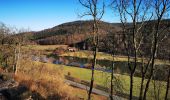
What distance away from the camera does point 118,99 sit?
32781 mm

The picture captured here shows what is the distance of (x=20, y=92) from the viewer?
1823 centimetres

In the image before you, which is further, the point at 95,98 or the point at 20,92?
the point at 95,98

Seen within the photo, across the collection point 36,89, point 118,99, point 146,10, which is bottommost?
point 118,99

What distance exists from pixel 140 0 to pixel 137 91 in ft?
76.7

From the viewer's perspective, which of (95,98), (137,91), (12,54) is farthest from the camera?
(12,54)

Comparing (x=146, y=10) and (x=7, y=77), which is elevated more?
(x=146, y=10)

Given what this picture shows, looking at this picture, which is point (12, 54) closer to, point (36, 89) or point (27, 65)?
point (27, 65)

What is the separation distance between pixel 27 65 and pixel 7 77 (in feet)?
53.0

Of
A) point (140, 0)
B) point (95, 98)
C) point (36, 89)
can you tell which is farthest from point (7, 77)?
Answer: point (140, 0)

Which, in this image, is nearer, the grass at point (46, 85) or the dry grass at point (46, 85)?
the dry grass at point (46, 85)

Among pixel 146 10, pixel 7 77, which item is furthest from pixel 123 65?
pixel 146 10

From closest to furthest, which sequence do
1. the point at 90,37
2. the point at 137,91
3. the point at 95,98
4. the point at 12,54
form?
the point at 90,37 → the point at 95,98 → the point at 137,91 → the point at 12,54

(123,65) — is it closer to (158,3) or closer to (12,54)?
(12,54)

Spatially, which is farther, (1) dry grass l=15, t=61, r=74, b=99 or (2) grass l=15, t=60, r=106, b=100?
(2) grass l=15, t=60, r=106, b=100
